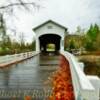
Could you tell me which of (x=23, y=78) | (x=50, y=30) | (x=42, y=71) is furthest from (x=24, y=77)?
(x=50, y=30)

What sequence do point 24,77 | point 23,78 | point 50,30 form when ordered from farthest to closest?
point 50,30, point 24,77, point 23,78

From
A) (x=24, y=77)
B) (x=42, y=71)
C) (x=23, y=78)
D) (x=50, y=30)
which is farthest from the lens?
(x=50, y=30)

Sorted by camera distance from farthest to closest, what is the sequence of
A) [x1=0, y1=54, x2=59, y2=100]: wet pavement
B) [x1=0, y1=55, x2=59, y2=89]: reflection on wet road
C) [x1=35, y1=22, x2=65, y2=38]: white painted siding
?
[x1=35, y1=22, x2=65, y2=38]: white painted siding, [x1=0, y1=55, x2=59, y2=89]: reflection on wet road, [x1=0, y1=54, x2=59, y2=100]: wet pavement

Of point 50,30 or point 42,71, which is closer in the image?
point 42,71

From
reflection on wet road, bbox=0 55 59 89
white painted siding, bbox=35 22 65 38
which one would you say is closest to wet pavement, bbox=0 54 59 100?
reflection on wet road, bbox=0 55 59 89

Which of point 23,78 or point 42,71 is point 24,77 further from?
point 42,71

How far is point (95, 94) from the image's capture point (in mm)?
4820

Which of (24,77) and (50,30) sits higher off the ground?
(50,30)

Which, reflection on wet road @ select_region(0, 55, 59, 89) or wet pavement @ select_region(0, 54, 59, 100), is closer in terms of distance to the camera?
wet pavement @ select_region(0, 54, 59, 100)

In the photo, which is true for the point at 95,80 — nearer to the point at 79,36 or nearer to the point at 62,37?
the point at 62,37

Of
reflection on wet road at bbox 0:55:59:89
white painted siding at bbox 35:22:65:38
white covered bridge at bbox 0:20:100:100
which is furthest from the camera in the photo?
white painted siding at bbox 35:22:65:38

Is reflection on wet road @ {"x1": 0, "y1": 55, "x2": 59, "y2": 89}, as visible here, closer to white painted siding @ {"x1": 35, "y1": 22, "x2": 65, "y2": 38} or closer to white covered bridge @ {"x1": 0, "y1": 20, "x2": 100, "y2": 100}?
white covered bridge @ {"x1": 0, "y1": 20, "x2": 100, "y2": 100}

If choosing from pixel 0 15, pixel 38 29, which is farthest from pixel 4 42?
pixel 0 15

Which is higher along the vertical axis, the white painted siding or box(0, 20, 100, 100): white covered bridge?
the white painted siding
